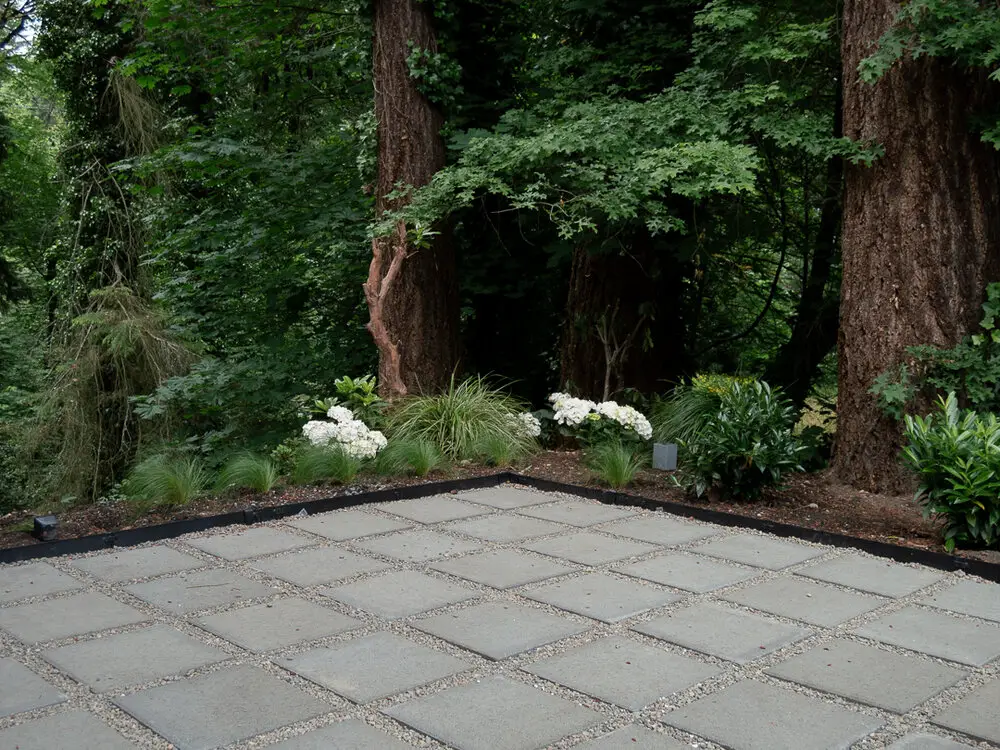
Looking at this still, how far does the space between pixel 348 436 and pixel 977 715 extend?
15.0 ft

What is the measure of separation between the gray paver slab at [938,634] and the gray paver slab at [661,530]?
141 cm

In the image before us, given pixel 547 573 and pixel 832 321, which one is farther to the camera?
pixel 832 321

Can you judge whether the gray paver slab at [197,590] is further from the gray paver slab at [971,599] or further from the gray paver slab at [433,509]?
the gray paver slab at [971,599]

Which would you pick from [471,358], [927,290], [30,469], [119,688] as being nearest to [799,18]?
[927,290]

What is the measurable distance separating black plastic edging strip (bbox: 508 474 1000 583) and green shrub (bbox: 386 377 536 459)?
563 millimetres

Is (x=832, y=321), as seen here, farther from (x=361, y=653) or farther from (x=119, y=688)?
(x=119, y=688)

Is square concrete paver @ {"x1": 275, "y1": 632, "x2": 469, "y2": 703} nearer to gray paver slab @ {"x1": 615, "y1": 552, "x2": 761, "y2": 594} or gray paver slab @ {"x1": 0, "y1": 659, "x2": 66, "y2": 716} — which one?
gray paver slab @ {"x1": 0, "y1": 659, "x2": 66, "y2": 716}

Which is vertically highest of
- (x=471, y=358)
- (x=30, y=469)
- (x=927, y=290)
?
(x=927, y=290)

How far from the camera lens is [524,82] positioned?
9.15 meters

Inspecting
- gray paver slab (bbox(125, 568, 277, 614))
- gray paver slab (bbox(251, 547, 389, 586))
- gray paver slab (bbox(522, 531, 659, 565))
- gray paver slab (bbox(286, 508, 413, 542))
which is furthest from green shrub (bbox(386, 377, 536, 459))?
gray paver slab (bbox(125, 568, 277, 614))

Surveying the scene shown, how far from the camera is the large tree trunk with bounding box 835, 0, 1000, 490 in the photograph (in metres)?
5.53

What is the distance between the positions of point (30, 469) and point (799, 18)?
8854 mm

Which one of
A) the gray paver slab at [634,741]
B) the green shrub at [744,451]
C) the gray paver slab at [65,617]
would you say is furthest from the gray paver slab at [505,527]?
the gray paver slab at [634,741]

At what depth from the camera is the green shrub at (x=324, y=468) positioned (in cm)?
618
